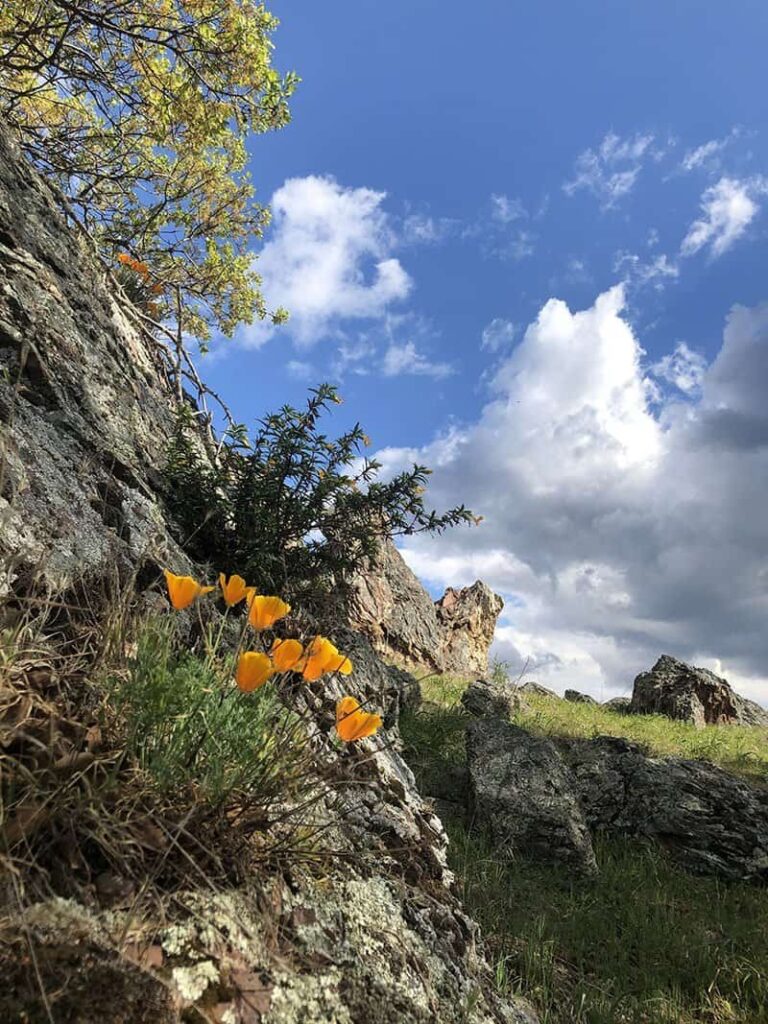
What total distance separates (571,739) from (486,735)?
284cm

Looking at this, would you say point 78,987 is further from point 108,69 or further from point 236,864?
point 108,69

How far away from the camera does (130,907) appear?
4.75 feet

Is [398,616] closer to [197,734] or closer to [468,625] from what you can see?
[468,625]

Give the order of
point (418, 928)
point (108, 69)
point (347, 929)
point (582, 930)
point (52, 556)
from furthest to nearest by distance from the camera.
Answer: point (108, 69)
point (582, 930)
point (52, 556)
point (418, 928)
point (347, 929)

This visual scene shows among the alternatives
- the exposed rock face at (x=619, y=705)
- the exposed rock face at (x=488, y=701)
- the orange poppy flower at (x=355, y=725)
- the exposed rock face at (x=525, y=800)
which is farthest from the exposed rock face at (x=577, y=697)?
the orange poppy flower at (x=355, y=725)

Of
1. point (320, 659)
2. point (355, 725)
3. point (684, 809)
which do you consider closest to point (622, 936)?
point (684, 809)

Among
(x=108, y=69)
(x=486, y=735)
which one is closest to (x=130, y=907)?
(x=486, y=735)

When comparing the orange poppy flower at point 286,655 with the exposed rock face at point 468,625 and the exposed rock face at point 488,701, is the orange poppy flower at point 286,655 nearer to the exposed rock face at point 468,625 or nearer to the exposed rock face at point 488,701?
the exposed rock face at point 488,701

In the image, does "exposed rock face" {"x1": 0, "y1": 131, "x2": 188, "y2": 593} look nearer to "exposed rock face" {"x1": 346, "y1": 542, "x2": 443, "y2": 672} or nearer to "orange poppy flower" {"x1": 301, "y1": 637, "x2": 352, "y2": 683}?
"orange poppy flower" {"x1": 301, "y1": 637, "x2": 352, "y2": 683}

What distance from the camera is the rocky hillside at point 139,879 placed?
131 centimetres

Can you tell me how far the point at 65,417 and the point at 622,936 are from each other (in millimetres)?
4653

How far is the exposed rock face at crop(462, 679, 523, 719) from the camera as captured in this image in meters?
8.67

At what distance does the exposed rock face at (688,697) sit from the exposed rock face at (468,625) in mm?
3736

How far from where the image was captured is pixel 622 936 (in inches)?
158
